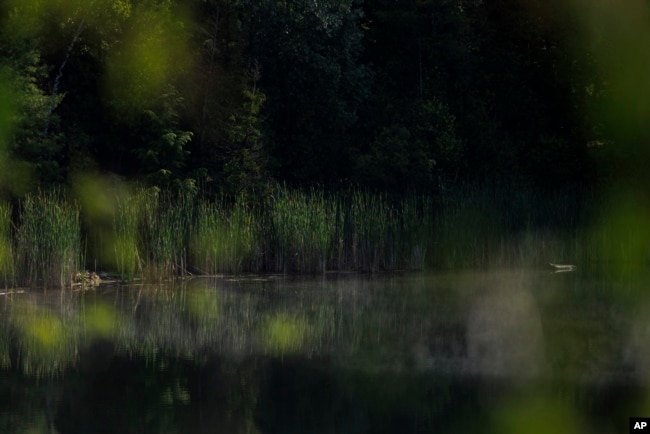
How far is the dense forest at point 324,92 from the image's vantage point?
20516 millimetres

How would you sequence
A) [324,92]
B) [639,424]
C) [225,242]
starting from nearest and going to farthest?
[639,424] → [225,242] → [324,92]

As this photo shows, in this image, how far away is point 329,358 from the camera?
1042 centimetres

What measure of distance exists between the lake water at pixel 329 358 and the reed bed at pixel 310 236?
2.45ft

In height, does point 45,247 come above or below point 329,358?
above

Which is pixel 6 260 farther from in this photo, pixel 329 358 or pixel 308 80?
pixel 308 80

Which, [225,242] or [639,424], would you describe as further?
[225,242]

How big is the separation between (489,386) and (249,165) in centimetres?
1255

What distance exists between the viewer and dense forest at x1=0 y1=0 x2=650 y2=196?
67.3 ft

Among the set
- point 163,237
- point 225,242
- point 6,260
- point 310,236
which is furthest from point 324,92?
point 6,260

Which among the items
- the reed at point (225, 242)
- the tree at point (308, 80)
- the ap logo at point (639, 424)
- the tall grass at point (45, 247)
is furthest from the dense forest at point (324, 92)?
the ap logo at point (639, 424)

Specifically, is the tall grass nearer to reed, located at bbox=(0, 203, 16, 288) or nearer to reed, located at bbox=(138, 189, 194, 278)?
reed, located at bbox=(0, 203, 16, 288)

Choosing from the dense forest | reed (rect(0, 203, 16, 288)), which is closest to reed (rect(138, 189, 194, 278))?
reed (rect(0, 203, 16, 288))

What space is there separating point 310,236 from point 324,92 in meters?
6.67

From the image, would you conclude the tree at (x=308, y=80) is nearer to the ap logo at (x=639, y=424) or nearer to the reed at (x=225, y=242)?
the reed at (x=225, y=242)
